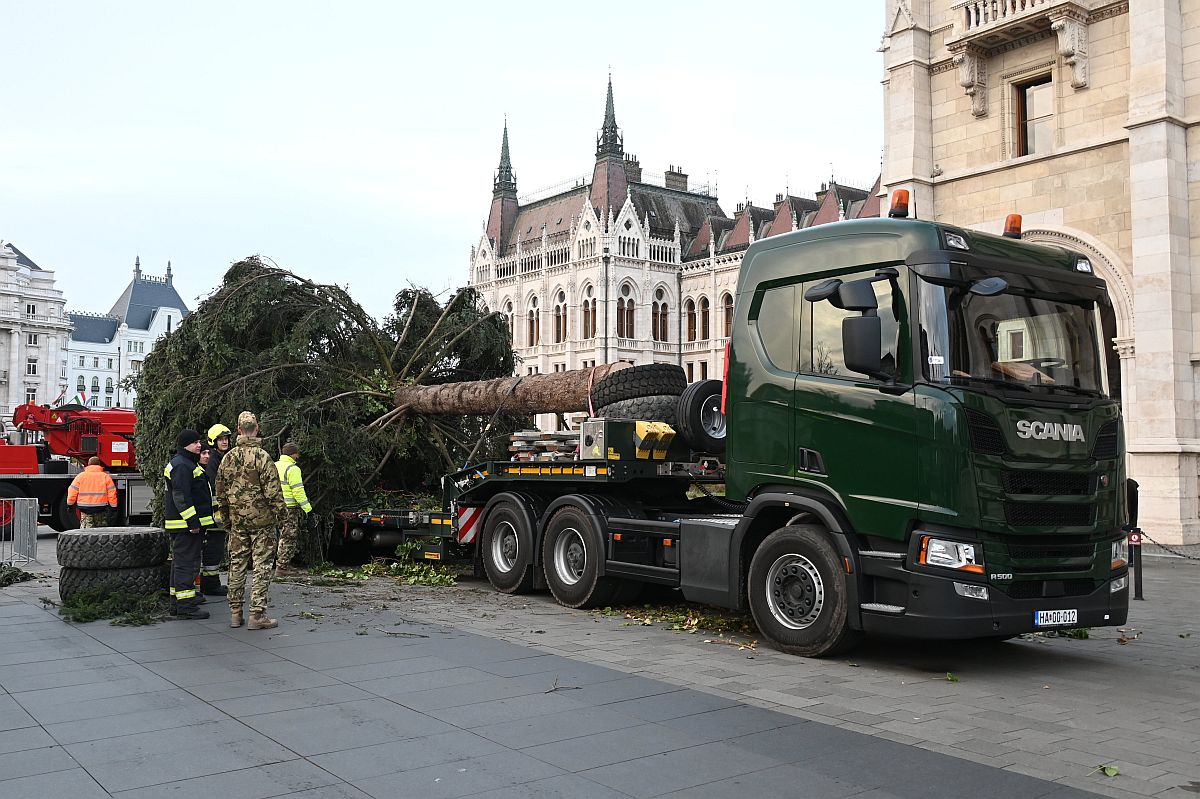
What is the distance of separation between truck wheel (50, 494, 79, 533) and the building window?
22.1 m

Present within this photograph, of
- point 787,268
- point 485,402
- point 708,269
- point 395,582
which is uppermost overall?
point 708,269

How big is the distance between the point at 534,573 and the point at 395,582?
2.28 m

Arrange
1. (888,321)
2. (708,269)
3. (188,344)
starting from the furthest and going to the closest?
(708,269), (188,344), (888,321)

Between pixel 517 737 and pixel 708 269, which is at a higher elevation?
pixel 708 269

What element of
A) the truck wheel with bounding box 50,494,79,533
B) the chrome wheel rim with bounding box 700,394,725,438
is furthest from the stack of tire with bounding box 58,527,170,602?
the truck wheel with bounding box 50,494,79,533

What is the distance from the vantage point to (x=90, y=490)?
14.7 metres

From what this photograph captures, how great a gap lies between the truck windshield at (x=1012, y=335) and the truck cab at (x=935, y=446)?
0.5 inches

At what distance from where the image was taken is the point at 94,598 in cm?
984

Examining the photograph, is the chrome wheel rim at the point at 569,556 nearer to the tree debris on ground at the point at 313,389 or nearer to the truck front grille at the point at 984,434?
the tree debris on ground at the point at 313,389

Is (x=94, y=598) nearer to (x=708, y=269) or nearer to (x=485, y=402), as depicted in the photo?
(x=485, y=402)

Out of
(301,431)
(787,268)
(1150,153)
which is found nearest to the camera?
(787,268)

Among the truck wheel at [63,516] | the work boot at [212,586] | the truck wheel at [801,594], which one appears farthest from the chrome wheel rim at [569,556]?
the truck wheel at [63,516]

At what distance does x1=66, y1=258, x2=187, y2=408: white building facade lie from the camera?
126 meters

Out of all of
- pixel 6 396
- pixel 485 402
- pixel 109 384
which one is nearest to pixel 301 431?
pixel 485 402
